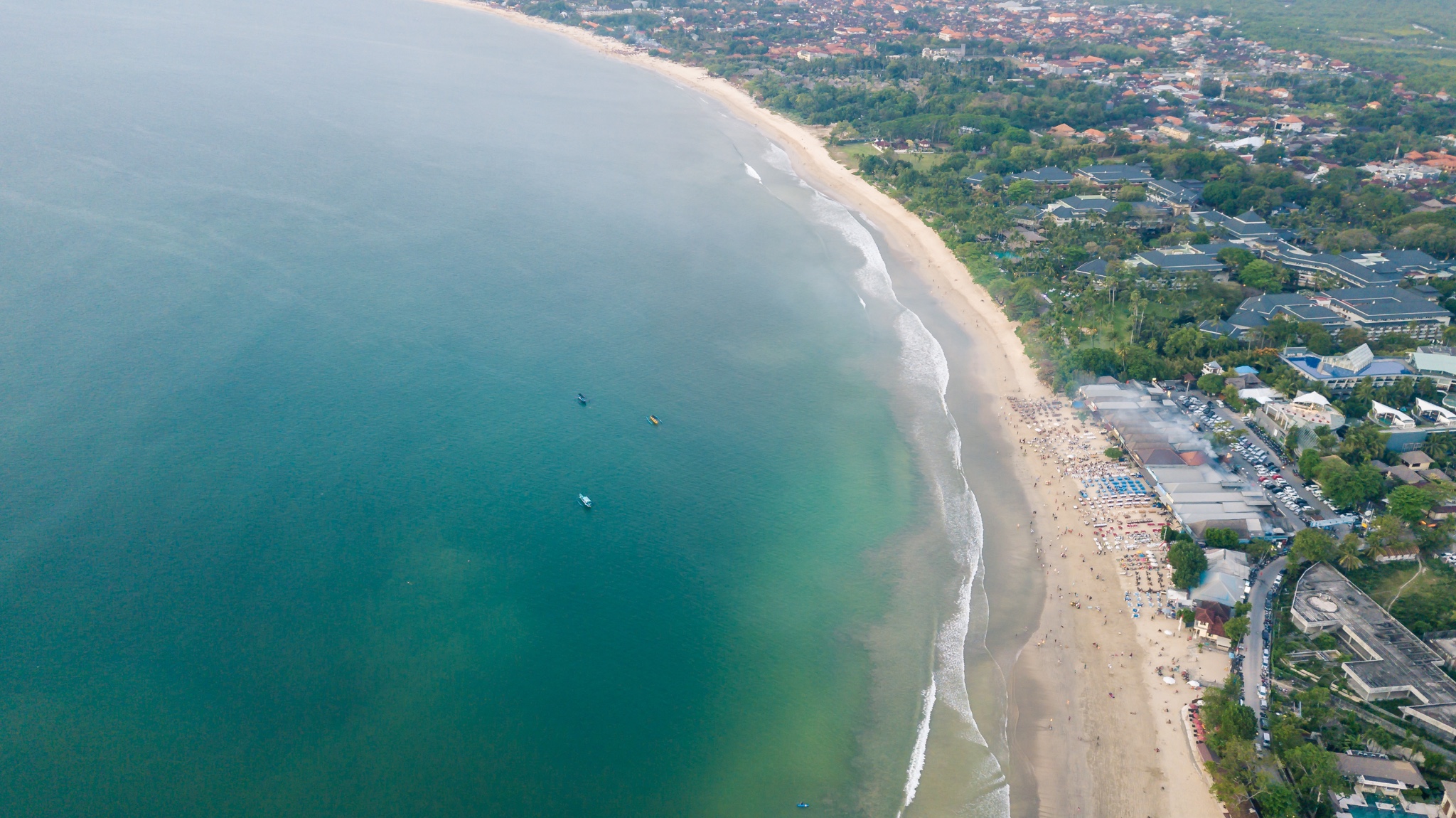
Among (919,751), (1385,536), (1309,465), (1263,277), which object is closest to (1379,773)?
(1385,536)

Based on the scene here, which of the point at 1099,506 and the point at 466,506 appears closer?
the point at 466,506

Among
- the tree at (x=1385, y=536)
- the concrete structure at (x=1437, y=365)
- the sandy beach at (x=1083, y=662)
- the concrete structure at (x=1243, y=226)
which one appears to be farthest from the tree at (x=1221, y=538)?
the concrete structure at (x=1243, y=226)

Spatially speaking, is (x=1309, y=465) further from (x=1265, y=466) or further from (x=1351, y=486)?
(x=1351, y=486)

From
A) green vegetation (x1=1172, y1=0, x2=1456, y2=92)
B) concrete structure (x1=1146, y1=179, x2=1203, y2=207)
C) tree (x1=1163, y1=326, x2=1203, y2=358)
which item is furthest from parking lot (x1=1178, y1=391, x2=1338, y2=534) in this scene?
green vegetation (x1=1172, y1=0, x2=1456, y2=92)

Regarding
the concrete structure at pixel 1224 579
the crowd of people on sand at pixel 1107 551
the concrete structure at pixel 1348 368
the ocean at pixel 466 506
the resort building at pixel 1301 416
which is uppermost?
the concrete structure at pixel 1348 368

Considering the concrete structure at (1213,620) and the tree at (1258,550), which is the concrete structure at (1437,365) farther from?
the concrete structure at (1213,620)

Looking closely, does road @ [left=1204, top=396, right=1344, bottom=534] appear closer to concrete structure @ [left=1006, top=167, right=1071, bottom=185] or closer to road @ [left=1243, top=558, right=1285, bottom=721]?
road @ [left=1243, top=558, right=1285, bottom=721]
